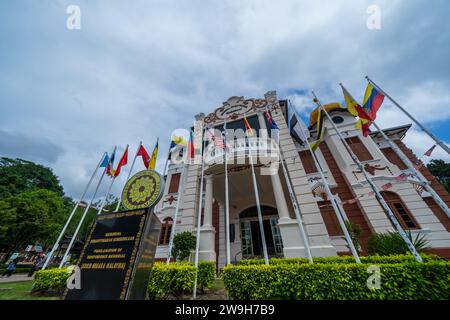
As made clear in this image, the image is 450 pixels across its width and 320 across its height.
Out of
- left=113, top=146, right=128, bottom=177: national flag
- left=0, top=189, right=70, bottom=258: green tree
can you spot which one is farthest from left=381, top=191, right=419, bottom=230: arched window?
left=0, top=189, right=70, bottom=258: green tree

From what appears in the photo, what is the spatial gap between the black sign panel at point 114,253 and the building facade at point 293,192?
4.84 meters

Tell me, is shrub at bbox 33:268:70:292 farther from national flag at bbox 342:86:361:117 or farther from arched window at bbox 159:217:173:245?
national flag at bbox 342:86:361:117

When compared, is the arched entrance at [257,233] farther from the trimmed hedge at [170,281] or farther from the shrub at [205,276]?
the trimmed hedge at [170,281]

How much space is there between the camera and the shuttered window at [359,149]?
11422mm

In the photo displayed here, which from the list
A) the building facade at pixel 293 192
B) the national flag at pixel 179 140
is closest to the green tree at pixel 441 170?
the building facade at pixel 293 192

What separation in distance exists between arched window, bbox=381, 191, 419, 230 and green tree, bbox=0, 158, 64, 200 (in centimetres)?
4090

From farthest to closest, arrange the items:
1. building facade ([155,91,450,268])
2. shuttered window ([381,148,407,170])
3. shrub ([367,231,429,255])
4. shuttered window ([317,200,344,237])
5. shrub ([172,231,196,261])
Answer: shuttered window ([381,148,407,170]) < shuttered window ([317,200,344,237]) < shrub ([172,231,196,261]) < building facade ([155,91,450,268]) < shrub ([367,231,429,255])

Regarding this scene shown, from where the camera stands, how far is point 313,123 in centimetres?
1404

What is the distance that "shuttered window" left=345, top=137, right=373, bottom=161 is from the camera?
11.4 metres

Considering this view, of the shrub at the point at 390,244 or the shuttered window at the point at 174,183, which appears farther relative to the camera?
the shuttered window at the point at 174,183

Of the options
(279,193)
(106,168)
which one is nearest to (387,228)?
(279,193)

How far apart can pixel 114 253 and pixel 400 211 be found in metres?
13.6
